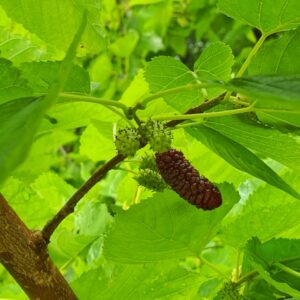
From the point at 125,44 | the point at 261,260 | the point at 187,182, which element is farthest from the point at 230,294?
the point at 125,44

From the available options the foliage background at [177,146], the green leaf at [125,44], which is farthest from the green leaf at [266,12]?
the green leaf at [125,44]

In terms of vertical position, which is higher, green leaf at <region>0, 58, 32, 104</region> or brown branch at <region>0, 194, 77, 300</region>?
green leaf at <region>0, 58, 32, 104</region>

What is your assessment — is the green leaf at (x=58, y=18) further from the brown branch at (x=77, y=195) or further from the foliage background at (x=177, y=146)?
the brown branch at (x=77, y=195)

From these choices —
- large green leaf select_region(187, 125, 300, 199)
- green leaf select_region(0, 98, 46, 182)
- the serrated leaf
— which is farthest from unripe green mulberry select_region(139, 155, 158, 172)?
green leaf select_region(0, 98, 46, 182)

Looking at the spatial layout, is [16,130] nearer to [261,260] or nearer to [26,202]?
[261,260]

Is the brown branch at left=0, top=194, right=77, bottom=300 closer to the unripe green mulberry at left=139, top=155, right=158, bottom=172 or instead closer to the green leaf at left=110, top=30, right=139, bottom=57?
the unripe green mulberry at left=139, top=155, right=158, bottom=172
